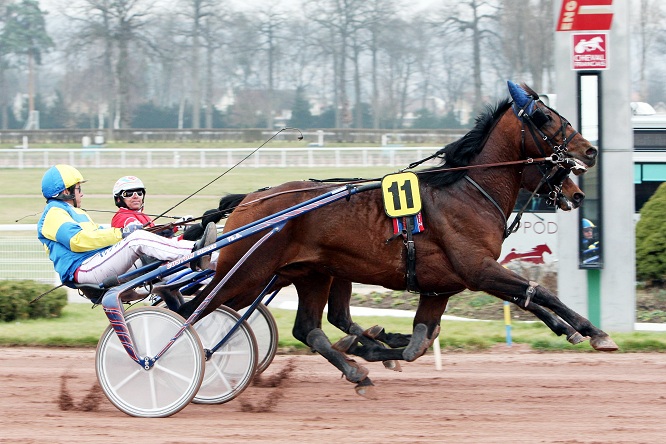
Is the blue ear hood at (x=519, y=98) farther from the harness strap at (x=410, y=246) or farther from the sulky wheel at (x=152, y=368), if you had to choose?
the sulky wheel at (x=152, y=368)

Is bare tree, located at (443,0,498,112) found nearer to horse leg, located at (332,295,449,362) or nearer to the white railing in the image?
the white railing

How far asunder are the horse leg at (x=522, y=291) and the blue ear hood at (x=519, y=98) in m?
0.98

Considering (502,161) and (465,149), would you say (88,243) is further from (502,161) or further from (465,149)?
(502,161)

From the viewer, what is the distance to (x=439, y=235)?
5414 mm

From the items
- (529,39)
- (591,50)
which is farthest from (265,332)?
(529,39)

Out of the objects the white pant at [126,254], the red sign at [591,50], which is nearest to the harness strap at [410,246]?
the white pant at [126,254]

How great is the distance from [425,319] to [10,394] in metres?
2.71

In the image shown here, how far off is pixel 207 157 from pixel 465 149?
2034cm

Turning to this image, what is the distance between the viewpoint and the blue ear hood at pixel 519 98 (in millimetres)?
5581

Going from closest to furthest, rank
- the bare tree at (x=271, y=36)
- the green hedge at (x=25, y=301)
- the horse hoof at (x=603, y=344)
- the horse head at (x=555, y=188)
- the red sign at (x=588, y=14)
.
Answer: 1. the horse hoof at (x=603, y=344)
2. the horse head at (x=555, y=188)
3. the red sign at (x=588, y=14)
4. the green hedge at (x=25, y=301)
5. the bare tree at (x=271, y=36)

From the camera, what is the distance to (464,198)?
216 inches

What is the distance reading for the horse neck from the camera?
5.55 metres

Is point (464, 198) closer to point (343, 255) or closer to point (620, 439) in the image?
point (343, 255)

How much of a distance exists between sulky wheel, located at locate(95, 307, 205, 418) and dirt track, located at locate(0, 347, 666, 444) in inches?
4.5
